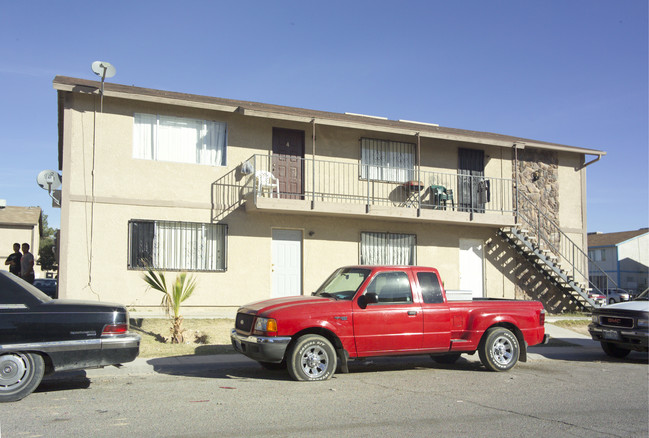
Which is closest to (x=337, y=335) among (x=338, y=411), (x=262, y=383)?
(x=262, y=383)

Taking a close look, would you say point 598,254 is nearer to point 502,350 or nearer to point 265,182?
point 265,182

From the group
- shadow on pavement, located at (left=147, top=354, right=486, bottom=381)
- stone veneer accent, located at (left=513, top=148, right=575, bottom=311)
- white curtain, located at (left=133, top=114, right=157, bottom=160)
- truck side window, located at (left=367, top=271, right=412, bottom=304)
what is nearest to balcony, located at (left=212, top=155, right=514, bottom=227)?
stone veneer accent, located at (left=513, top=148, right=575, bottom=311)

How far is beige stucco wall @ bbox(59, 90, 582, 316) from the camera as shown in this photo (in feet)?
47.2

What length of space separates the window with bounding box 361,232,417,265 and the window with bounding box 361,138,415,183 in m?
1.75

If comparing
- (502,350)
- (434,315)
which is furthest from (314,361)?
(502,350)

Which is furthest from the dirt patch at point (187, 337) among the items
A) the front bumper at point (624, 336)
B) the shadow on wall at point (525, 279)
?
the shadow on wall at point (525, 279)

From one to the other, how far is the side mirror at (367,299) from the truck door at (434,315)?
0.99 metres

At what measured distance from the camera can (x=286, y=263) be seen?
648 inches

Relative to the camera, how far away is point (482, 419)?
249 inches

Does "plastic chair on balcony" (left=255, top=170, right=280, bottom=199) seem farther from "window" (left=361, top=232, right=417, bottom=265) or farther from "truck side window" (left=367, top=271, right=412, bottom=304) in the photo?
"truck side window" (left=367, top=271, right=412, bottom=304)

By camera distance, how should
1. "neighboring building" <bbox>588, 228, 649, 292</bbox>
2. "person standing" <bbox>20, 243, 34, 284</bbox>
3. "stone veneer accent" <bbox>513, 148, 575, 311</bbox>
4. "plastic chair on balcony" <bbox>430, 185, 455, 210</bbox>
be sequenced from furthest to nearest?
"neighboring building" <bbox>588, 228, 649, 292</bbox> → "stone veneer accent" <bbox>513, 148, 575, 311</bbox> → "plastic chair on balcony" <bbox>430, 185, 455, 210</bbox> → "person standing" <bbox>20, 243, 34, 284</bbox>

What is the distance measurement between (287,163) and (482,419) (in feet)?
37.3

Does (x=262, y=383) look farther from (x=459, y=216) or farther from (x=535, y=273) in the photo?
(x=535, y=273)

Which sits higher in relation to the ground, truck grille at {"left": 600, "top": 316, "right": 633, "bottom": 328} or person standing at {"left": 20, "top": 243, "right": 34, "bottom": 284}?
person standing at {"left": 20, "top": 243, "right": 34, "bottom": 284}
